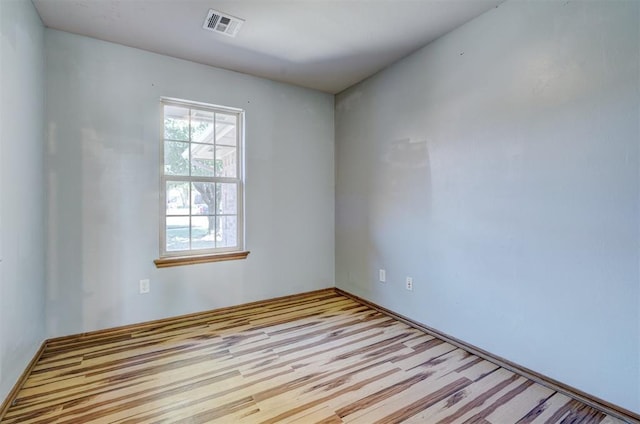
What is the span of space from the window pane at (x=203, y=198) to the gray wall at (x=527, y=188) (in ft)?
5.91

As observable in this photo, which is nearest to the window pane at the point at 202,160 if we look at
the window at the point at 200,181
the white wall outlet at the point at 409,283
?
the window at the point at 200,181

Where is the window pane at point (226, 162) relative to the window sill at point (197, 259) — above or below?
above

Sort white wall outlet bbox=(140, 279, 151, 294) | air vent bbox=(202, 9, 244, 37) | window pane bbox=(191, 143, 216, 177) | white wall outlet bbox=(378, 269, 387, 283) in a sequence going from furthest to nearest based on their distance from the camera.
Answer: white wall outlet bbox=(378, 269, 387, 283) < window pane bbox=(191, 143, 216, 177) < white wall outlet bbox=(140, 279, 151, 294) < air vent bbox=(202, 9, 244, 37)

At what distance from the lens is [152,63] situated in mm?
2699

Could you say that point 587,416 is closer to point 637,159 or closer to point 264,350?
point 637,159

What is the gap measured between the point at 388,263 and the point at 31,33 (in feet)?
10.9

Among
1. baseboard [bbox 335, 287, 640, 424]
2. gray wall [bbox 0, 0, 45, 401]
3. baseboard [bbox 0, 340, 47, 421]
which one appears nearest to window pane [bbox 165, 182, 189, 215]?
gray wall [bbox 0, 0, 45, 401]

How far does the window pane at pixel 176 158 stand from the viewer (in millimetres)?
2816

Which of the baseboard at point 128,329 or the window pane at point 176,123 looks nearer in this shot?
the baseboard at point 128,329

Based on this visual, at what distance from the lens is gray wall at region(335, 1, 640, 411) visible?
62.1 inches

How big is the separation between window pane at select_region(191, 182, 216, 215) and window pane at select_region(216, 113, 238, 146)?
482mm

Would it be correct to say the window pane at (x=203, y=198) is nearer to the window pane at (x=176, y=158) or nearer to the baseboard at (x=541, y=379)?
the window pane at (x=176, y=158)

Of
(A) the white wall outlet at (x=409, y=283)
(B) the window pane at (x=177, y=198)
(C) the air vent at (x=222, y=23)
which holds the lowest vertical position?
(A) the white wall outlet at (x=409, y=283)

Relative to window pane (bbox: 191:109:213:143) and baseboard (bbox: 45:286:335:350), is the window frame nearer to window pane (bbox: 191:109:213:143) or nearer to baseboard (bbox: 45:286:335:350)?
window pane (bbox: 191:109:213:143)
